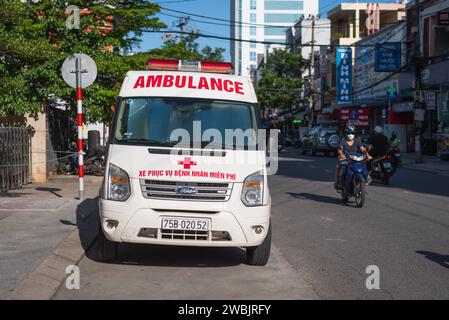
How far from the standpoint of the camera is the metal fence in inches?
576

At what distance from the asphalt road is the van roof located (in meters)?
2.14

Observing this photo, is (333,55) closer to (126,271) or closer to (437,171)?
(437,171)

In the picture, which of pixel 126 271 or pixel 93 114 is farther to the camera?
pixel 93 114

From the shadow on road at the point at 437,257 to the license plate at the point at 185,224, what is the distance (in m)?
3.07

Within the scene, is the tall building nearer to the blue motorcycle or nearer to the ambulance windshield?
the blue motorcycle

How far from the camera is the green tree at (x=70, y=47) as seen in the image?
17062 mm

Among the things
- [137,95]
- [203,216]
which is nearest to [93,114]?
[137,95]

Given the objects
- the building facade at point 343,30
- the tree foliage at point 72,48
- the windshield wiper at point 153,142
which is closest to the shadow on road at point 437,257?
the windshield wiper at point 153,142

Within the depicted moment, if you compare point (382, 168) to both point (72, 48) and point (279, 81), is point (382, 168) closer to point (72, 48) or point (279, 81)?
point (72, 48)

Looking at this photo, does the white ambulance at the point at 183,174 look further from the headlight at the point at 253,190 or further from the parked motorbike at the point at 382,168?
the parked motorbike at the point at 382,168

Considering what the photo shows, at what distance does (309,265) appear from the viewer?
7941 mm

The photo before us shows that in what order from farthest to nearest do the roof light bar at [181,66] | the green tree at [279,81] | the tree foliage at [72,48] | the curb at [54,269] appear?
the green tree at [279,81] → the tree foliage at [72,48] → the roof light bar at [181,66] → the curb at [54,269]

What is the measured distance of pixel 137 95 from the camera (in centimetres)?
823
